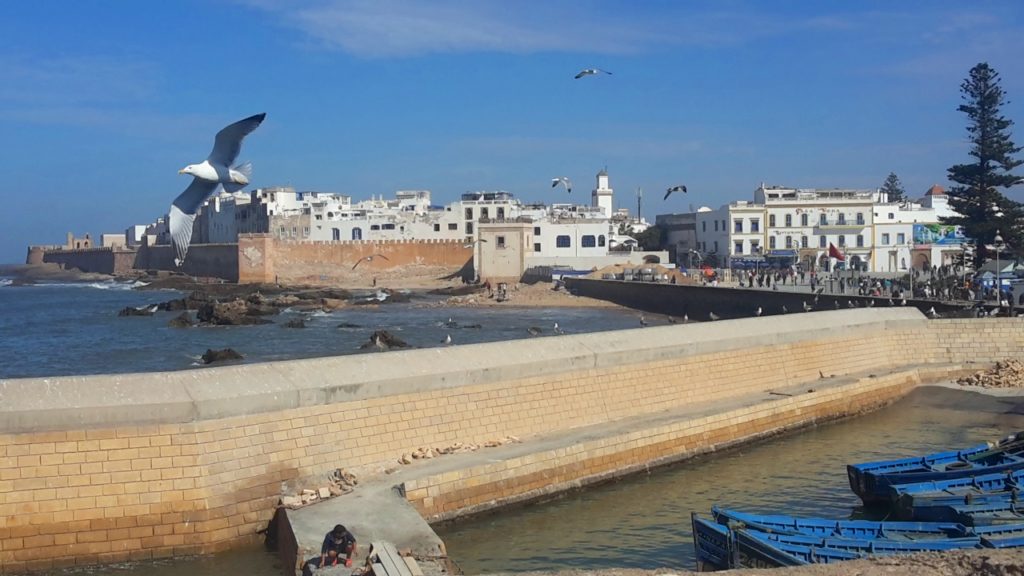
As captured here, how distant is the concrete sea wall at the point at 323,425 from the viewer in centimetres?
955

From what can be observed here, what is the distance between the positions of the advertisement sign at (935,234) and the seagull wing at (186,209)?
146 ft

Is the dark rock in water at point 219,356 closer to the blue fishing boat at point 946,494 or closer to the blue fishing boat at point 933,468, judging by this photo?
the blue fishing boat at point 933,468

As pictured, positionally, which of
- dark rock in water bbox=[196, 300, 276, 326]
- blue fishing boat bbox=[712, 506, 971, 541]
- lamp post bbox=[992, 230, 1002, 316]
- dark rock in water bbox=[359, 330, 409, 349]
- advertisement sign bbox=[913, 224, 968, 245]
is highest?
advertisement sign bbox=[913, 224, 968, 245]

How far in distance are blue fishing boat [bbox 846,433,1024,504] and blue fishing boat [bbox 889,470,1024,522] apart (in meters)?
0.21

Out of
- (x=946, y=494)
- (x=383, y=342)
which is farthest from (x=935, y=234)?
(x=946, y=494)

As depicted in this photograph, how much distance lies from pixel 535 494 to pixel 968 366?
12223mm

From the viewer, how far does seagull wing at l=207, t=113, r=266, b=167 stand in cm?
1387

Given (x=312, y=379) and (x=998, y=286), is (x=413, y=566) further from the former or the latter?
(x=998, y=286)

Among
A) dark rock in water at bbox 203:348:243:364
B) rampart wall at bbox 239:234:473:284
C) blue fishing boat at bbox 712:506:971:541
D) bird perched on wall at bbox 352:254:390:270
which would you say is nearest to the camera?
blue fishing boat at bbox 712:506:971:541

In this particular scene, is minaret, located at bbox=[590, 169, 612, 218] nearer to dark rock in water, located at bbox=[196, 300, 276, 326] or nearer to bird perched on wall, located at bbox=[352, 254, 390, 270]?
bird perched on wall, located at bbox=[352, 254, 390, 270]

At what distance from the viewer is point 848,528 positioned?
30.8ft

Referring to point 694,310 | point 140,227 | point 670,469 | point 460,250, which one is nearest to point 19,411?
point 670,469

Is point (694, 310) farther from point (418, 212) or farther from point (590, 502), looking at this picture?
point (418, 212)

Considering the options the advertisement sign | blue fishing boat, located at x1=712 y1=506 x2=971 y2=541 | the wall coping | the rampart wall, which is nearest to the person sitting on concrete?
the wall coping
